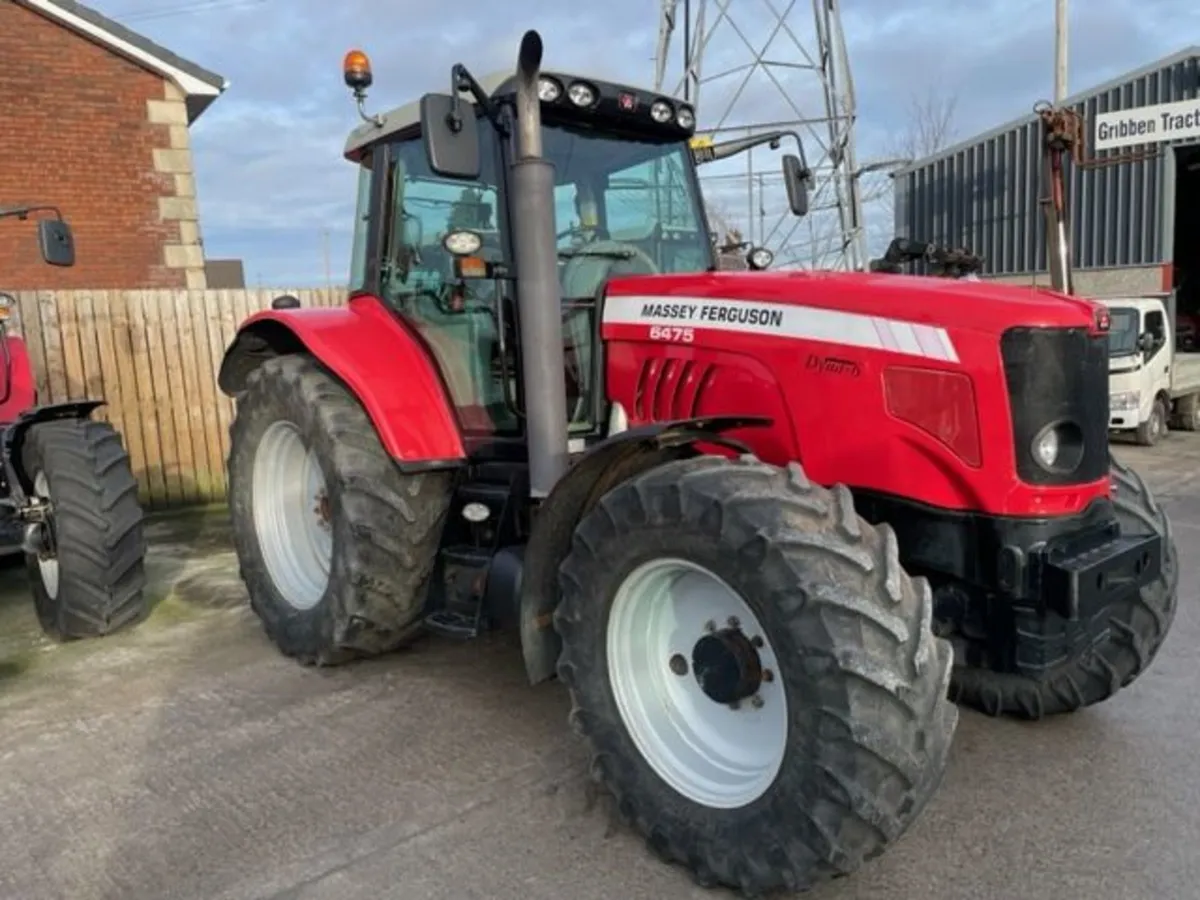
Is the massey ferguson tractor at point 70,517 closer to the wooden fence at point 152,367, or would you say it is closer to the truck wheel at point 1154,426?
the wooden fence at point 152,367

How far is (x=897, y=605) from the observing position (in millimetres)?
2217

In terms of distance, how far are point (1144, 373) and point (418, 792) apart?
33.4ft

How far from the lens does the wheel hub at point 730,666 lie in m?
2.52

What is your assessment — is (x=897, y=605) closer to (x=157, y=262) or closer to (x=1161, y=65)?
(x=157, y=262)

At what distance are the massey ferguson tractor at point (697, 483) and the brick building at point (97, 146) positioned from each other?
730 centimetres

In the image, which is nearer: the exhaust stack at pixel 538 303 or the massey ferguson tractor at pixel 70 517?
the exhaust stack at pixel 538 303

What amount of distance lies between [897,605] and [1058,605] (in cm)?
53

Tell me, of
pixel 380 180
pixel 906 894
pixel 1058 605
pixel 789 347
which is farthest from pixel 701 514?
pixel 380 180

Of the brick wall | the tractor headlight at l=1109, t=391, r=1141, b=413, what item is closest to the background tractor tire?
the tractor headlight at l=1109, t=391, r=1141, b=413

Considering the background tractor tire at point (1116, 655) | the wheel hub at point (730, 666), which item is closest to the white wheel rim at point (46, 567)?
the wheel hub at point (730, 666)

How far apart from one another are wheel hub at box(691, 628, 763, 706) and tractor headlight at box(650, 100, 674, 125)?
2.01m

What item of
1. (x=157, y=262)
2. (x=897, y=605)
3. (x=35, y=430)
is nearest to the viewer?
(x=897, y=605)

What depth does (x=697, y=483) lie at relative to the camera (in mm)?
2428

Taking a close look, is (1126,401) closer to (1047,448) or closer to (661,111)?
(661,111)
